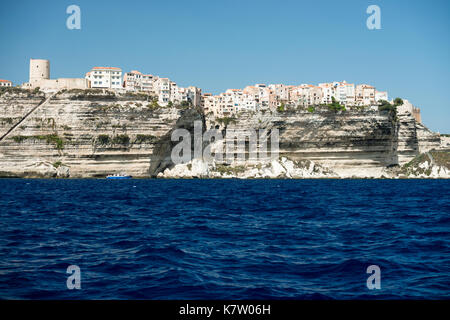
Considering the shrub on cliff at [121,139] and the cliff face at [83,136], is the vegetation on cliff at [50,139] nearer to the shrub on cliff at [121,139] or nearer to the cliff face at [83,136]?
the cliff face at [83,136]

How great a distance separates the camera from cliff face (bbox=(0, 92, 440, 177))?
83562 millimetres

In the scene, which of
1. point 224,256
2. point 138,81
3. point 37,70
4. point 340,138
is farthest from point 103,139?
point 224,256

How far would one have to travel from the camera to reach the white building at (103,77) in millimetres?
103500

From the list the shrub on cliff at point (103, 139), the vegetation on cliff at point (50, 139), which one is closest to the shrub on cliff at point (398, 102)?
the shrub on cliff at point (103, 139)

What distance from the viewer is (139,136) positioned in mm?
88875

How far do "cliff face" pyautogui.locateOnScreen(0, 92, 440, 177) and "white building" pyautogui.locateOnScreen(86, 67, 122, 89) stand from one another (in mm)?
14243

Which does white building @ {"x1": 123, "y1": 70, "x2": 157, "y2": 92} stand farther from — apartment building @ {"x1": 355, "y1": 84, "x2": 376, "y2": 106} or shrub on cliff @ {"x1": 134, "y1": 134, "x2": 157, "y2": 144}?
apartment building @ {"x1": 355, "y1": 84, "x2": 376, "y2": 106}

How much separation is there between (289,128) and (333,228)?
83921mm

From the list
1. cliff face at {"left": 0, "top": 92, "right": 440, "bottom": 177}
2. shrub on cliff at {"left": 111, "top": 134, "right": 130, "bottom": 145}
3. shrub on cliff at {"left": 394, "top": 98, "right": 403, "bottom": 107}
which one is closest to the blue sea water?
cliff face at {"left": 0, "top": 92, "right": 440, "bottom": 177}

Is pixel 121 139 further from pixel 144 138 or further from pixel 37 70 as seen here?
pixel 37 70


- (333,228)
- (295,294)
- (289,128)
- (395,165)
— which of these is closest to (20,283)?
(295,294)

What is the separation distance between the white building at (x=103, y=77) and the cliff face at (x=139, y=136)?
1424 centimetres

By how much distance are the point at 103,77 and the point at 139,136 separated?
2403cm

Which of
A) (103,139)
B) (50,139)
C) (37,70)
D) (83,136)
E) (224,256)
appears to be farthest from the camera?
(37,70)
